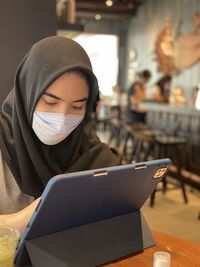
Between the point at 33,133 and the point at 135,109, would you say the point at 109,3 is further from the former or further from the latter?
the point at 33,133

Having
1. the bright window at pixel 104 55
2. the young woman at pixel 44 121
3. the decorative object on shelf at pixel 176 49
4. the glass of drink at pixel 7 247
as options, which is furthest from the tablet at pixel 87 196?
the bright window at pixel 104 55

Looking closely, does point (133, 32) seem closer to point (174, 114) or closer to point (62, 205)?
point (174, 114)

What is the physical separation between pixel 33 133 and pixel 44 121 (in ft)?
0.30

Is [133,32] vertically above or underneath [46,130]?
above

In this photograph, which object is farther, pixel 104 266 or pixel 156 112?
pixel 156 112

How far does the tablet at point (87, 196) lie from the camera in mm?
757

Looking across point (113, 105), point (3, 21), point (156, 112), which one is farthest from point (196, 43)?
point (3, 21)

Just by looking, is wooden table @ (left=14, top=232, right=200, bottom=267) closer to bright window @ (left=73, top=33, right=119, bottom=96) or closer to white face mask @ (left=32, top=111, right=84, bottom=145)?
white face mask @ (left=32, top=111, right=84, bottom=145)

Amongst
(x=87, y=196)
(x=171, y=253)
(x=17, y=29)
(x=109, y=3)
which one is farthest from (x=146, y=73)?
(x=87, y=196)

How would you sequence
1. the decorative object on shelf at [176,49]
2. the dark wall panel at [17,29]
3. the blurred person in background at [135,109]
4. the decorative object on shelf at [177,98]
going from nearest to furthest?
the dark wall panel at [17,29] → the decorative object on shelf at [177,98] → the blurred person in background at [135,109] → the decorative object on shelf at [176,49]

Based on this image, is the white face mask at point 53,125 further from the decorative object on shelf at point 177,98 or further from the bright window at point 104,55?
the bright window at point 104,55

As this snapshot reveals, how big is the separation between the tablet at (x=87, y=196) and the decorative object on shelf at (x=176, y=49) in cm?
645

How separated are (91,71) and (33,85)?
0.62ft

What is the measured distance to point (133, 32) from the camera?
1053 cm
